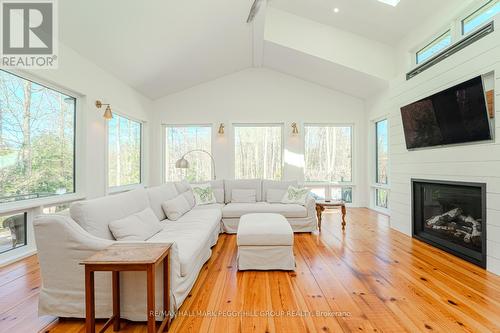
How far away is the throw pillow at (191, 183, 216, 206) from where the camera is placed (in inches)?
174

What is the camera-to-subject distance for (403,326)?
1.76 meters

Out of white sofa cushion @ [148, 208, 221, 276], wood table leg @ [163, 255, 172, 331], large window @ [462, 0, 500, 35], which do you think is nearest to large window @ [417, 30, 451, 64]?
large window @ [462, 0, 500, 35]

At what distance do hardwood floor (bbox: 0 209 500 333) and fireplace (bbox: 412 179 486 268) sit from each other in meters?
0.20

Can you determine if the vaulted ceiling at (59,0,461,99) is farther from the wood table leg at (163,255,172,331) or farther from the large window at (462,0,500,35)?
the wood table leg at (163,255,172,331)

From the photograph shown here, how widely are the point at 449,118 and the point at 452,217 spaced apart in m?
1.31

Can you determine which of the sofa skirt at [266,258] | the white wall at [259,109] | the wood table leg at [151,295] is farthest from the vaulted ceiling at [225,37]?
the sofa skirt at [266,258]

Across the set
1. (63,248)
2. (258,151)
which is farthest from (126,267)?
(258,151)

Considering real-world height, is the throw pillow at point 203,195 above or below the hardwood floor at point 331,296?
above

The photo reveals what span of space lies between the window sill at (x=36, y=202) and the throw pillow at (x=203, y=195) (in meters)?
1.77

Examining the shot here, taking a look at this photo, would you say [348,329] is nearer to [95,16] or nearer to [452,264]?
[452,264]

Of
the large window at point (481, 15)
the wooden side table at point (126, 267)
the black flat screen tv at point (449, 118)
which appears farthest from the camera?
the large window at point (481, 15)

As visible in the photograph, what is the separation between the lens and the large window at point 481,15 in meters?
2.90

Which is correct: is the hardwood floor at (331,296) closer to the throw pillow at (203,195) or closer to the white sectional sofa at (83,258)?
the white sectional sofa at (83,258)

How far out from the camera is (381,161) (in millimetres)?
5770
